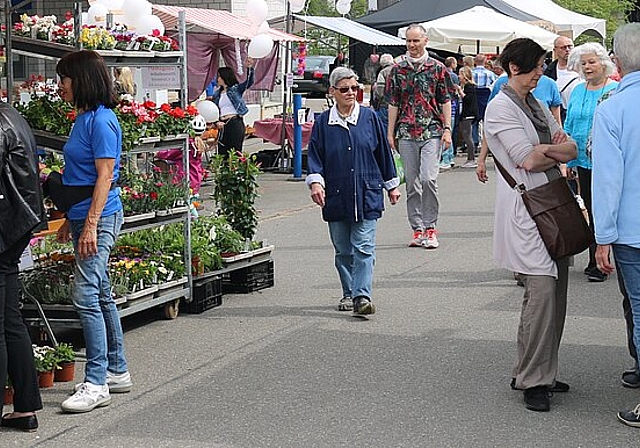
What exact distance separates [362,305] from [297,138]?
33.2 ft

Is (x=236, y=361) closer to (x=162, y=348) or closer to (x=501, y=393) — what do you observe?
(x=162, y=348)

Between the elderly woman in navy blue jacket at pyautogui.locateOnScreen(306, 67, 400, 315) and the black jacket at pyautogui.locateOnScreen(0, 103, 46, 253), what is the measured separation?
120 inches

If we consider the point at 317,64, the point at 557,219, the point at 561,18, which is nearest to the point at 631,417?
the point at 557,219

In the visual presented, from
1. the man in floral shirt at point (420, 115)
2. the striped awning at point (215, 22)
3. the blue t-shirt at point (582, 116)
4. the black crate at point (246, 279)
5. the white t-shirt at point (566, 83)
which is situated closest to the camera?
the blue t-shirt at point (582, 116)

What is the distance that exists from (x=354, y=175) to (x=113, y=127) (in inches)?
105

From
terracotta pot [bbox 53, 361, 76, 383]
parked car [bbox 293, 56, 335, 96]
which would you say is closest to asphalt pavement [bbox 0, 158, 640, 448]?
terracotta pot [bbox 53, 361, 76, 383]

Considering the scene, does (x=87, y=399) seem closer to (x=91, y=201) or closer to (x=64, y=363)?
(x=64, y=363)

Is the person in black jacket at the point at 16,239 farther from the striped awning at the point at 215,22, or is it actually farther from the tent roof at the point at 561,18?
the tent roof at the point at 561,18

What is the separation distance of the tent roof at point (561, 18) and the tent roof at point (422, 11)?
0.55m

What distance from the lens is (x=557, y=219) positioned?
20.4 ft

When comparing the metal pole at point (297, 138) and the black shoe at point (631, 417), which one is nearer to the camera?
the black shoe at point (631, 417)

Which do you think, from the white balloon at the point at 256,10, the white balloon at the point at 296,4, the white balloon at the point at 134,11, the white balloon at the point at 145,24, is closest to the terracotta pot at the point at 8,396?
the white balloon at the point at 145,24

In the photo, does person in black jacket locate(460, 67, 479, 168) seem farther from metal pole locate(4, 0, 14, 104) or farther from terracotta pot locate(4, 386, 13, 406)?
terracotta pot locate(4, 386, 13, 406)

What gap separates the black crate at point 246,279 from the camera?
32.0ft
